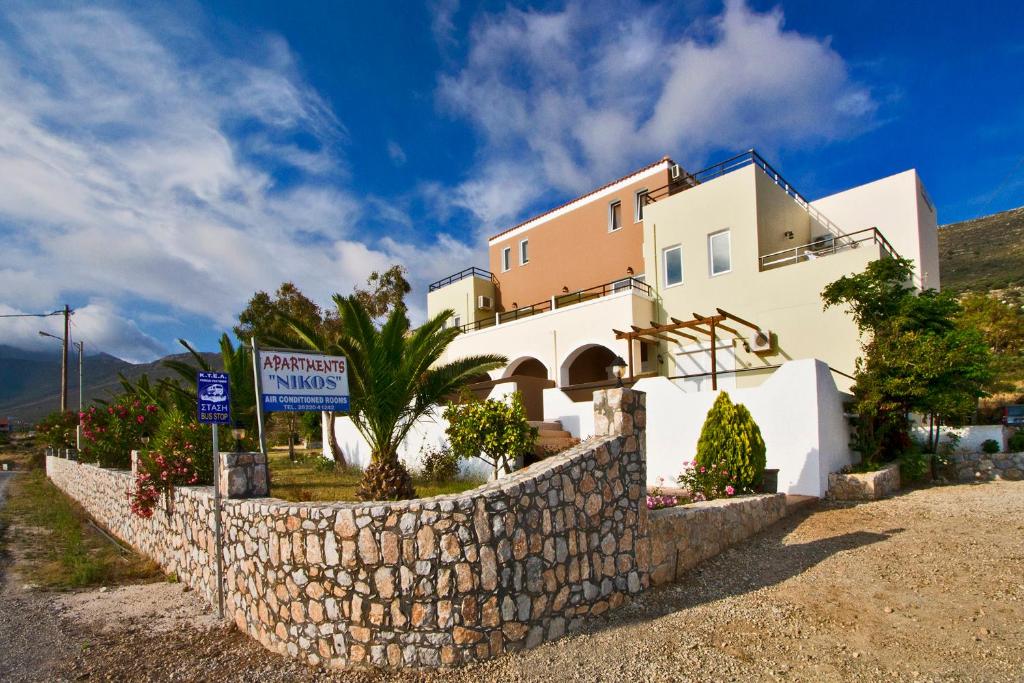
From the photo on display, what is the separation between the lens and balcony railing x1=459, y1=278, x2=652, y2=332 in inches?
706

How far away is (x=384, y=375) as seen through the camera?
951 centimetres

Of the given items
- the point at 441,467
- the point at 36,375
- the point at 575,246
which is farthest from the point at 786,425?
the point at 36,375

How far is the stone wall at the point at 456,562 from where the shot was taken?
15.3 feet

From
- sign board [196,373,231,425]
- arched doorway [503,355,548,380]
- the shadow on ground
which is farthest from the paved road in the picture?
arched doorway [503,355,548,380]

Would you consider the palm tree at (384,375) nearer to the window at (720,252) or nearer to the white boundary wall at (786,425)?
the white boundary wall at (786,425)

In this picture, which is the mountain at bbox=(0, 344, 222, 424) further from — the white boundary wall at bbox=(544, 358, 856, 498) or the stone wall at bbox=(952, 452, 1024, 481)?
the stone wall at bbox=(952, 452, 1024, 481)

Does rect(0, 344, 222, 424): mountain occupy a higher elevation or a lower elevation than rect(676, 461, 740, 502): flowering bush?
higher

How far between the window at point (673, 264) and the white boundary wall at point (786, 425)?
6814 millimetres

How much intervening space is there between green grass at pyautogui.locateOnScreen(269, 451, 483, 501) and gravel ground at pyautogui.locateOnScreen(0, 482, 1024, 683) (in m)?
3.39

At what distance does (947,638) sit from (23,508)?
71.4ft

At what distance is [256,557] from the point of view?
5.69m

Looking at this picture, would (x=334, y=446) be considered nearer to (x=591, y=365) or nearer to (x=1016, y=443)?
(x=591, y=365)

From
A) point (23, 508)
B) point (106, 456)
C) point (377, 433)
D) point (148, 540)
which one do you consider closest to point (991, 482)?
point (377, 433)

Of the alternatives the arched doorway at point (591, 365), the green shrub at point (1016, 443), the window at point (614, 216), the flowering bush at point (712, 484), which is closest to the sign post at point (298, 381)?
the flowering bush at point (712, 484)
